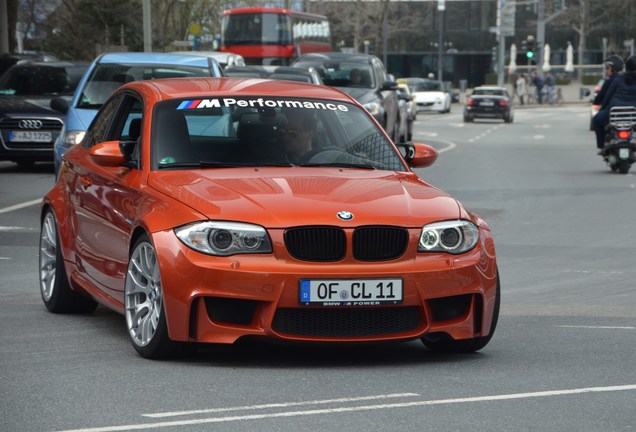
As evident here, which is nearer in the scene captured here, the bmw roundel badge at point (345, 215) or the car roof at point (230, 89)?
the bmw roundel badge at point (345, 215)

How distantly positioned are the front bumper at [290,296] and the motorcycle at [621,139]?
1762 cm

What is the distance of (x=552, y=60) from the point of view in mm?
117500

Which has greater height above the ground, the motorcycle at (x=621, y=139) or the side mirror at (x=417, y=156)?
the side mirror at (x=417, y=156)

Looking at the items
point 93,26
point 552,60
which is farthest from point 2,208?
→ point 552,60

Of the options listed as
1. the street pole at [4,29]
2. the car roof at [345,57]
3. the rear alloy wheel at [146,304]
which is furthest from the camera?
the street pole at [4,29]

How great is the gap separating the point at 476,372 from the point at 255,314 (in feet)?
3.52

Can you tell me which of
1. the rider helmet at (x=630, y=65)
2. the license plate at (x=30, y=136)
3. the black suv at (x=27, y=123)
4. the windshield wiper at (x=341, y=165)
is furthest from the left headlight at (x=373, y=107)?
the windshield wiper at (x=341, y=165)

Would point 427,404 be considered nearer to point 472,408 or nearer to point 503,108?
point 472,408

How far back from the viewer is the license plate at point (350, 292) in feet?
23.0

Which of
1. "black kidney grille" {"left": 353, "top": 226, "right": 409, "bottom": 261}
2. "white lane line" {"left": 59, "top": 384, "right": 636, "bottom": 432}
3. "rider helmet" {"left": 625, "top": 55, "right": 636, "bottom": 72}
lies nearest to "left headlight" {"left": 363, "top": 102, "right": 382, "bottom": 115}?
"rider helmet" {"left": 625, "top": 55, "right": 636, "bottom": 72}

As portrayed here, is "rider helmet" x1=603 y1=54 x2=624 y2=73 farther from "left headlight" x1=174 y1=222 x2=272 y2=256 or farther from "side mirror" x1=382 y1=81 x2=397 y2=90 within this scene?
"left headlight" x1=174 y1=222 x2=272 y2=256

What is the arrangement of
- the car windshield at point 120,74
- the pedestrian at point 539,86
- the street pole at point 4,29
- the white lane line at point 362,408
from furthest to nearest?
the pedestrian at point 539,86 → the street pole at point 4,29 → the car windshield at point 120,74 → the white lane line at point 362,408

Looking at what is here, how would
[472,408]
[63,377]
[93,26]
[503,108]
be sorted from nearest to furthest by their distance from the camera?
[472,408], [63,377], [93,26], [503,108]

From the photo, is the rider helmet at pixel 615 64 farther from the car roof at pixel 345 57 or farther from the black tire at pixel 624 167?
the car roof at pixel 345 57
